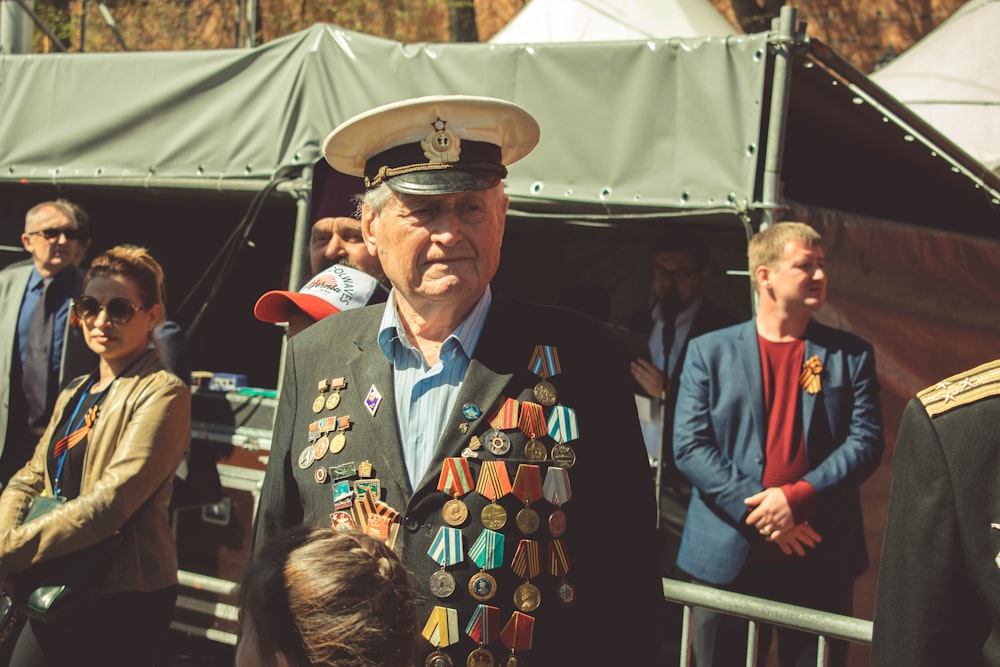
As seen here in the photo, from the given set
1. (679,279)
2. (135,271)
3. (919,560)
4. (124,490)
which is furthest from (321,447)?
(679,279)

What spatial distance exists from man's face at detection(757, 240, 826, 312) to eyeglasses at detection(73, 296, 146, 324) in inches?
98.4

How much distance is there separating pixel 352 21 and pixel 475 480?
1433cm

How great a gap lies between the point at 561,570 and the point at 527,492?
0.17 metres

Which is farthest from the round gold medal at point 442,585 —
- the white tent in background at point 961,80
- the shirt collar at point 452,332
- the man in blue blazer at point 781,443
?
the white tent in background at point 961,80

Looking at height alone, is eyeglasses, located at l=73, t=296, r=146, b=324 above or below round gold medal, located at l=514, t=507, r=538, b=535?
above

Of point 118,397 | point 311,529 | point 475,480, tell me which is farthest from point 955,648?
point 118,397

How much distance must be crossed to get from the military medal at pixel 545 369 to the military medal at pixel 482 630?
445 millimetres

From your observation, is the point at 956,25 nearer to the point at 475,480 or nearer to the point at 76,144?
the point at 76,144

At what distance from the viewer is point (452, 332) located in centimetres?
223

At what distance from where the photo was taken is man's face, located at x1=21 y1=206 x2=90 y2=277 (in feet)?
18.0

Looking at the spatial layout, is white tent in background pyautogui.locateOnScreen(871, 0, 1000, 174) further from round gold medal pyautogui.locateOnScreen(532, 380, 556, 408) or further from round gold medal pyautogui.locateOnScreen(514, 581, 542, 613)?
round gold medal pyautogui.locateOnScreen(514, 581, 542, 613)

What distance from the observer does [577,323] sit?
227 centimetres

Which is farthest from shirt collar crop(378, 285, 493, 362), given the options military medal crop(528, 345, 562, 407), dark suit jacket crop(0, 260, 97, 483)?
dark suit jacket crop(0, 260, 97, 483)

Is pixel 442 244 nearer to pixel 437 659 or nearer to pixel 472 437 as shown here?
pixel 472 437
